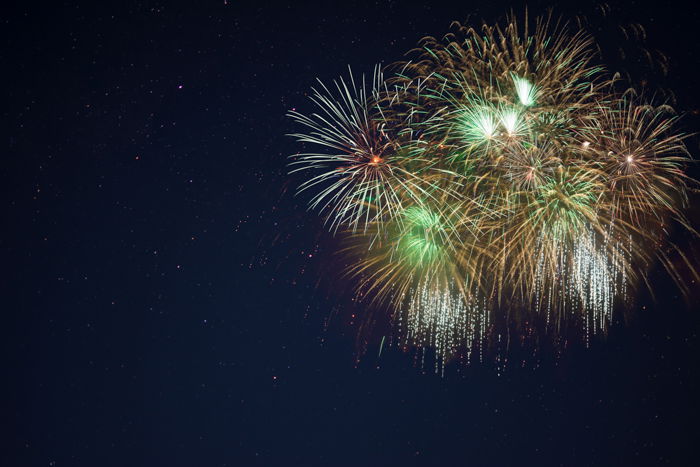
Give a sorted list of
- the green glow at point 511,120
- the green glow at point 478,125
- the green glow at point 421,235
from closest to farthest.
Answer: the green glow at point 511,120, the green glow at point 478,125, the green glow at point 421,235

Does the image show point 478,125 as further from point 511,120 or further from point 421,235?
point 421,235

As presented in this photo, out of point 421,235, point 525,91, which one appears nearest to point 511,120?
point 525,91

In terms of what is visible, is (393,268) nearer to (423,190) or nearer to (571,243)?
(423,190)

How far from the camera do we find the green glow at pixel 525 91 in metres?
6.62

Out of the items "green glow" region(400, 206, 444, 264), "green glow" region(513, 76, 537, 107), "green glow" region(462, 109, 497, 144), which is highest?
"green glow" region(513, 76, 537, 107)

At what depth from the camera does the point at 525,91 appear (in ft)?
21.7

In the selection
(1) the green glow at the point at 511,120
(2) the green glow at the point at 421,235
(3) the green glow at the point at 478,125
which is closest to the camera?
(1) the green glow at the point at 511,120

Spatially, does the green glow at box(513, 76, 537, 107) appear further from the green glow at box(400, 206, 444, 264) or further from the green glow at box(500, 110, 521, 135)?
the green glow at box(400, 206, 444, 264)

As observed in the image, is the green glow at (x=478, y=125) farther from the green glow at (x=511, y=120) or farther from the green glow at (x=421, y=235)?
the green glow at (x=421, y=235)

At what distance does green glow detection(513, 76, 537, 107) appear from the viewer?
6625 millimetres

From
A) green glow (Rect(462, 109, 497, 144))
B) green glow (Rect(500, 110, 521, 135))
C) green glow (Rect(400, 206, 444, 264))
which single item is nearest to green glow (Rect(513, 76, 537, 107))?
green glow (Rect(500, 110, 521, 135))

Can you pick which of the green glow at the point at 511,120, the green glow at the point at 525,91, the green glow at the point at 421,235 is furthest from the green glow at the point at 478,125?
the green glow at the point at 421,235

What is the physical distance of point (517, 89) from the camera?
262 inches

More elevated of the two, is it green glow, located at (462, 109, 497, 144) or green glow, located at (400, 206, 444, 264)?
green glow, located at (462, 109, 497, 144)
